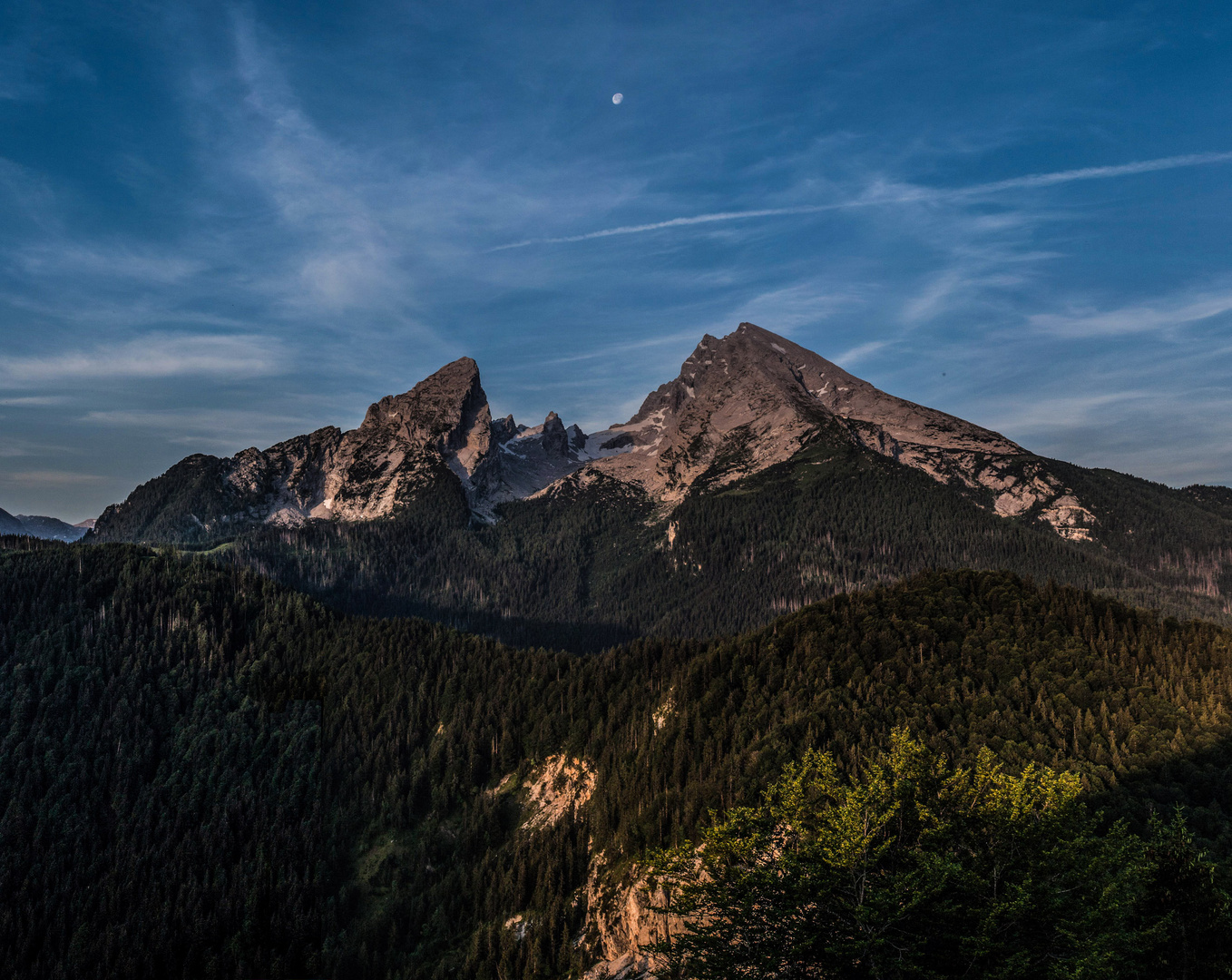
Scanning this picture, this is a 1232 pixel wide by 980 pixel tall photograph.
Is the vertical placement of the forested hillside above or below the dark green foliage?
below

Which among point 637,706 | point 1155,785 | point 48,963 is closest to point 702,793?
point 637,706

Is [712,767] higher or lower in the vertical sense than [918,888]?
lower

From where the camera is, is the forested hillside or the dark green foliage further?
the forested hillside

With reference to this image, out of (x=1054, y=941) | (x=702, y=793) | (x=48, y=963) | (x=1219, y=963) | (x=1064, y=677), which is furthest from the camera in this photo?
(x=48, y=963)

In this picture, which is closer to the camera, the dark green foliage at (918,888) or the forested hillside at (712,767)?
the dark green foliage at (918,888)

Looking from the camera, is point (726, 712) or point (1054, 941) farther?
point (726, 712)

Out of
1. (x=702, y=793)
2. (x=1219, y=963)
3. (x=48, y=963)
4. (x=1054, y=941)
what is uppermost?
(x=1054, y=941)

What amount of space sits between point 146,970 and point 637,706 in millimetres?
131661

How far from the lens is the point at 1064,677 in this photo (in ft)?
495

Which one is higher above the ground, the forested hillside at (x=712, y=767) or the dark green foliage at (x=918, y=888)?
the dark green foliage at (x=918, y=888)

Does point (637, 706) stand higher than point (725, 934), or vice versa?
point (725, 934)

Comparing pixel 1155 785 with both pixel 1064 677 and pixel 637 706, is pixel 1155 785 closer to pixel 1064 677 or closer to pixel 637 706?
pixel 1064 677

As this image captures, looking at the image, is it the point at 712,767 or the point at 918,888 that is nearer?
the point at 918,888

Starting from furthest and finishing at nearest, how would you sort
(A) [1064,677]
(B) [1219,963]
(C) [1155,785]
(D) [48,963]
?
(D) [48,963], (A) [1064,677], (C) [1155,785], (B) [1219,963]
